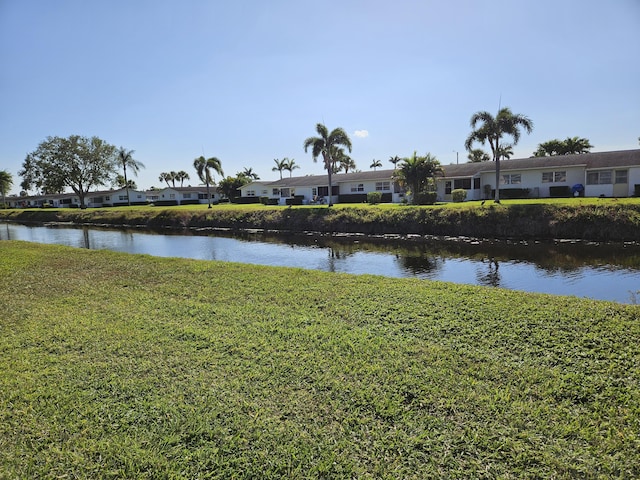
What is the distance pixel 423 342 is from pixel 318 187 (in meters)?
42.3

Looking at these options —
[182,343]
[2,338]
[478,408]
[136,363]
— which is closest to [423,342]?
[478,408]

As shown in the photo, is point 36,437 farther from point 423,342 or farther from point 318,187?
point 318,187

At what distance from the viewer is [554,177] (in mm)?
32625

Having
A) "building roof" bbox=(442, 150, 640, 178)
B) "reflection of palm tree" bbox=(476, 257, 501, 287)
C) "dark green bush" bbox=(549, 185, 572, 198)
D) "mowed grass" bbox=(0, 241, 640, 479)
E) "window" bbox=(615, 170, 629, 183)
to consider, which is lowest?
"reflection of palm tree" bbox=(476, 257, 501, 287)

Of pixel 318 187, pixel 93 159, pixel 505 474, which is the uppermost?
pixel 93 159

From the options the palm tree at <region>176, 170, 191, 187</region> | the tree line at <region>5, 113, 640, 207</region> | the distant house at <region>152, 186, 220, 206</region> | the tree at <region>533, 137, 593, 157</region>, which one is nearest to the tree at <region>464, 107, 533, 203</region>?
the tree line at <region>5, 113, 640, 207</region>

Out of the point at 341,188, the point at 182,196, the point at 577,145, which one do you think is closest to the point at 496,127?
the point at 341,188

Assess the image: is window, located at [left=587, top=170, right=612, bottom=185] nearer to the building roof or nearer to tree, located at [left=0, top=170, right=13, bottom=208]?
the building roof

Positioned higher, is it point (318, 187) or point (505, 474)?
point (318, 187)

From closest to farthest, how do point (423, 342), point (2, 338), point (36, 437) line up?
Answer: point (36, 437) < point (423, 342) < point (2, 338)

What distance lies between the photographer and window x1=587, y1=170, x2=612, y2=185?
29.6 m

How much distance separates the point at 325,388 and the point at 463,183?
119ft

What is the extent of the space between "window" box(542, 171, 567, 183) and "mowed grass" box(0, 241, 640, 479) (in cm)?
3023

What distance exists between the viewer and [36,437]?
3.58 metres
